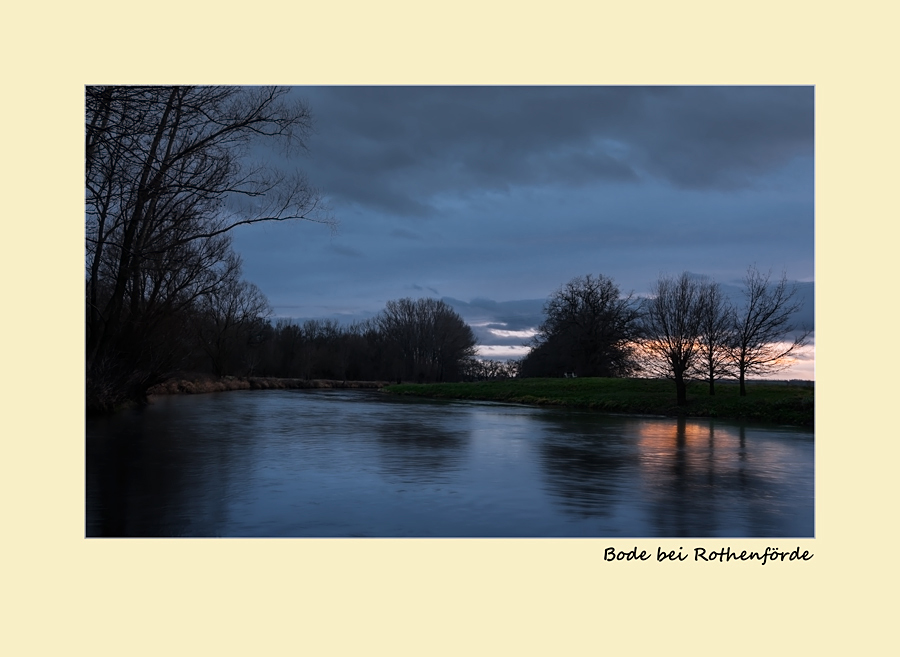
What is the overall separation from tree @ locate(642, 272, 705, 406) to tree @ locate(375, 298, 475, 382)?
46788 millimetres

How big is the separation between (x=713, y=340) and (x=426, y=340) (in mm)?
52185

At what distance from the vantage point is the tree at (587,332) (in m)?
51.8

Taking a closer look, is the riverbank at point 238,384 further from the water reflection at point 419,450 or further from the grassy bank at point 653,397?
the water reflection at point 419,450

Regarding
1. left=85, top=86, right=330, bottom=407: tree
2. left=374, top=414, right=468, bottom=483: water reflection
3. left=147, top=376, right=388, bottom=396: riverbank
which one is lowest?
left=147, top=376, right=388, bottom=396: riverbank

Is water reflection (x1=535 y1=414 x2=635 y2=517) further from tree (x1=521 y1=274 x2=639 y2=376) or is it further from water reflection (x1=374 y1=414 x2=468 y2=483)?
tree (x1=521 y1=274 x2=639 y2=376)

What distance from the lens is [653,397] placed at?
31172 mm

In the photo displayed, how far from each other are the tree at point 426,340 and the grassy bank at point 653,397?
85.9 ft

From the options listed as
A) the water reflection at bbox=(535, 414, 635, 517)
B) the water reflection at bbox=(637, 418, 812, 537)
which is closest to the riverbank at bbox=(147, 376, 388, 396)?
the water reflection at bbox=(535, 414, 635, 517)

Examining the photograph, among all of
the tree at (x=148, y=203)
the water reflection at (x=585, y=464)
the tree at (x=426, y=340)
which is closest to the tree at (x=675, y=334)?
the water reflection at (x=585, y=464)

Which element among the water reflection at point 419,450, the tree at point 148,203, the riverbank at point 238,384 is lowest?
the riverbank at point 238,384

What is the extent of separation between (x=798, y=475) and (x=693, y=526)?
5.30 meters

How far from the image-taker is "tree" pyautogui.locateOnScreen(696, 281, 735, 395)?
94.7 feet

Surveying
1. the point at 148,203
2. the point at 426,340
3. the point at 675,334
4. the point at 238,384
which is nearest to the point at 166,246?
the point at 148,203

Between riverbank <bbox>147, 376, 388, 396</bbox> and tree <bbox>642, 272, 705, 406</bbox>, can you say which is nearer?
tree <bbox>642, 272, 705, 406</bbox>
